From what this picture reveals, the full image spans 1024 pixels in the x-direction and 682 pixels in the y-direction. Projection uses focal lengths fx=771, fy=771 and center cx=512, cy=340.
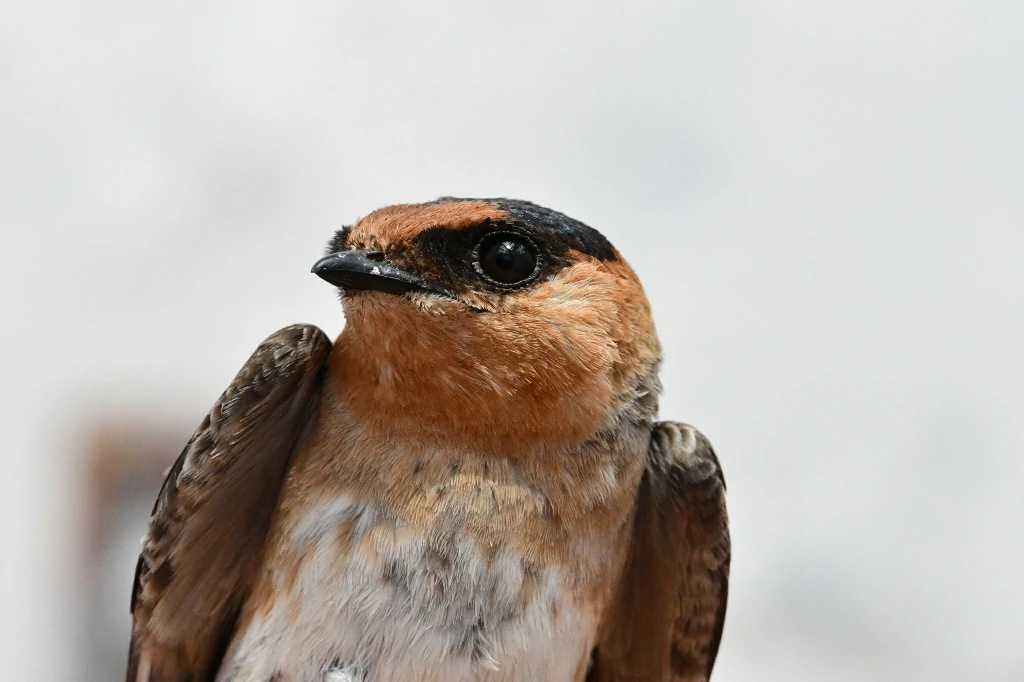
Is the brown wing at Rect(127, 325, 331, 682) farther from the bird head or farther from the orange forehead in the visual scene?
the orange forehead

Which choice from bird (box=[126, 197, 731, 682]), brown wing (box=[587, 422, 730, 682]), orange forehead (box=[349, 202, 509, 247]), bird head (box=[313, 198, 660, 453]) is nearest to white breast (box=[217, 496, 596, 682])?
bird (box=[126, 197, 731, 682])

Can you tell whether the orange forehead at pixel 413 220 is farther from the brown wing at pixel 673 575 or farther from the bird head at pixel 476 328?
the brown wing at pixel 673 575

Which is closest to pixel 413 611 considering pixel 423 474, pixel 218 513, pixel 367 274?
pixel 423 474

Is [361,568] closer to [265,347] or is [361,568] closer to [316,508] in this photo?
[316,508]

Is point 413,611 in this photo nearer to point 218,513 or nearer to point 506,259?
point 218,513

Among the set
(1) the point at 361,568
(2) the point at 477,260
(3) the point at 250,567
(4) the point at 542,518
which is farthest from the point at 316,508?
(2) the point at 477,260

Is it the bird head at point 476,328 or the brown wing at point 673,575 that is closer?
the bird head at point 476,328

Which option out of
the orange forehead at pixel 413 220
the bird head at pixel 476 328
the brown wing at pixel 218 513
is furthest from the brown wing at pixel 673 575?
the brown wing at pixel 218 513
